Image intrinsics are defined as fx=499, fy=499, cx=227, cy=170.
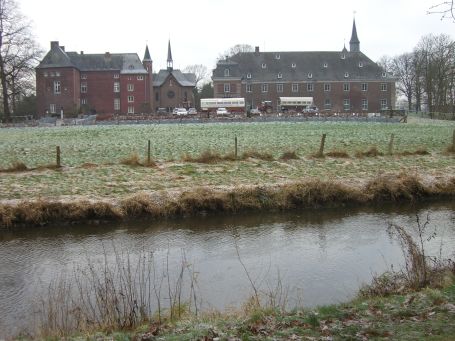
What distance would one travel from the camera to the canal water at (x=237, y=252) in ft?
28.2

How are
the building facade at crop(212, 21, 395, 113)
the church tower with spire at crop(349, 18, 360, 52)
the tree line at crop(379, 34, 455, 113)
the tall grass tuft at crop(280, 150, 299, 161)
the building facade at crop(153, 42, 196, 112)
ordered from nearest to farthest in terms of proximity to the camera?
the tall grass tuft at crop(280, 150, 299, 161) → the tree line at crop(379, 34, 455, 113) → the building facade at crop(212, 21, 395, 113) → the building facade at crop(153, 42, 196, 112) → the church tower with spire at crop(349, 18, 360, 52)

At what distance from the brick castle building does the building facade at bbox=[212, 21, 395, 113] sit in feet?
43.9

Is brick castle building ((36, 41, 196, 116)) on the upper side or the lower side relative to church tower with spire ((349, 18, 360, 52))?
lower

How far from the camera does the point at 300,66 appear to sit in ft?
308

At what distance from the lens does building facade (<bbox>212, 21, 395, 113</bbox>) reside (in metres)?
91.3

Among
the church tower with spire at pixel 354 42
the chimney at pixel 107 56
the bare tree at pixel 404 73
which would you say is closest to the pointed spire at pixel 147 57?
the chimney at pixel 107 56

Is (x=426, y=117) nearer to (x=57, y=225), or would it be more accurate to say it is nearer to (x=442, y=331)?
(x=57, y=225)

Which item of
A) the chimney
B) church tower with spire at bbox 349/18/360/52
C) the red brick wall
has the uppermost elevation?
church tower with spire at bbox 349/18/360/52

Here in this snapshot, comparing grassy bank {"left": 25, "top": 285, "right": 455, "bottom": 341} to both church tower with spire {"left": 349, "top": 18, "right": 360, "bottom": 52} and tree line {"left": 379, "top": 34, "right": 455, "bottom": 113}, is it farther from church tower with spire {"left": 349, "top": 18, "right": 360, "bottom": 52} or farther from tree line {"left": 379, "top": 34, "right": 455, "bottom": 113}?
church tower with spire {"left": 349, "top": 18, "right": 360, "bottom": 52}

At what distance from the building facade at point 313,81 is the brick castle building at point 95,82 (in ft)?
43.9

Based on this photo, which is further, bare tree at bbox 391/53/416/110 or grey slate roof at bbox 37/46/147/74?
bare tree at bbox 391/53/416/110

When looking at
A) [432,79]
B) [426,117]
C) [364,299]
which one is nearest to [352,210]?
[364,299]

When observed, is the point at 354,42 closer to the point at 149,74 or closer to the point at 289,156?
the point at 149,74

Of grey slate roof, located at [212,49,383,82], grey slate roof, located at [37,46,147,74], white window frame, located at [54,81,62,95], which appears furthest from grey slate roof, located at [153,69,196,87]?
white window frame, located at [54,81,62,95]
